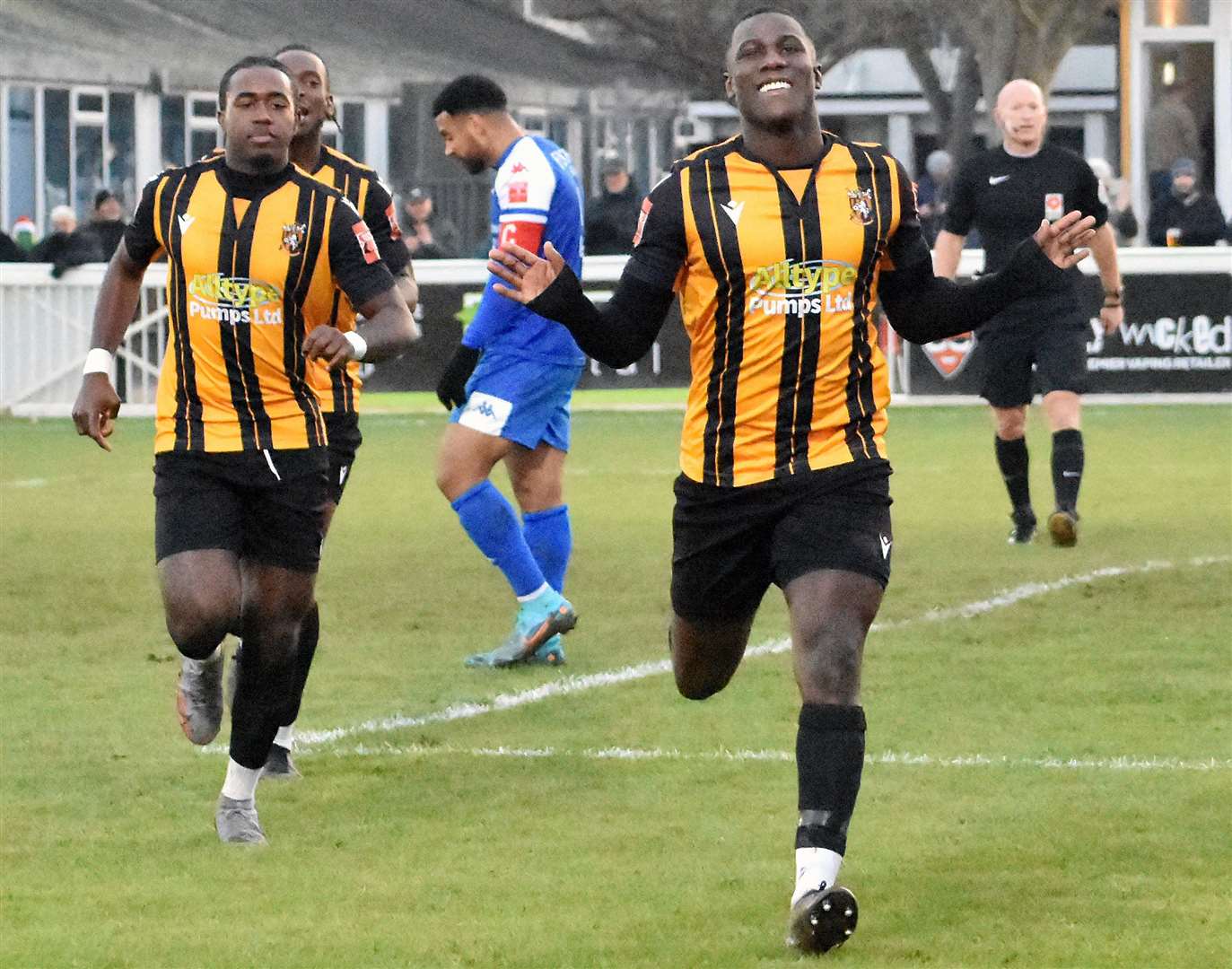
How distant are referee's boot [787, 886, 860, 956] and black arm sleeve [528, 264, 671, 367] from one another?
4.49 feet

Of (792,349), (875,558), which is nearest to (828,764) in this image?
(875,558)

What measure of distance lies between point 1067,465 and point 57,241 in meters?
13.1

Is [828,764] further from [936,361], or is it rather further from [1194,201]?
[1194,201]

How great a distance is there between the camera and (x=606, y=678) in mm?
9445

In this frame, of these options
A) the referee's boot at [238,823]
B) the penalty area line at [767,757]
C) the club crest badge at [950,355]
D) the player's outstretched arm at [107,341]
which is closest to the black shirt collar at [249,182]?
the player's outstretched arm at [107,341]

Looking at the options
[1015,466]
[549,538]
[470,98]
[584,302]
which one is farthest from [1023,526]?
[584,302]

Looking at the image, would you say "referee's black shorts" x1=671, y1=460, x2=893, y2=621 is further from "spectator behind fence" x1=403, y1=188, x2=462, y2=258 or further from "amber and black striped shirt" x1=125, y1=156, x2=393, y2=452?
"spectator behind fence" x1=403, y1=188, x2=462, y2=258

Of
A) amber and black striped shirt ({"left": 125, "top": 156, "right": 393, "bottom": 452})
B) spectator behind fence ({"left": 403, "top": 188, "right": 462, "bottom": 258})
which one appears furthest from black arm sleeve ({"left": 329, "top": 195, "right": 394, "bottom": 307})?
spectator behind fence ({"left": 403, "top": 188, "right": 462, "bottom": 258})

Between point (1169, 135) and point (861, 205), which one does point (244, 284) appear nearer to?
point (861, 205)

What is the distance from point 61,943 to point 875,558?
202 centimetres

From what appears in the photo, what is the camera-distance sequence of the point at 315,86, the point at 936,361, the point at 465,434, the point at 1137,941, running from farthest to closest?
1. the point at 936,361
2. the point at 465,434
3. the point at 315,86
4. the point at 1137,941

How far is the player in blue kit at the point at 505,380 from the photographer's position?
9.61 metres

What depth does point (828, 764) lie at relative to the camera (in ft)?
18.6

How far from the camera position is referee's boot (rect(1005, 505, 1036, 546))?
1337 centimetres
